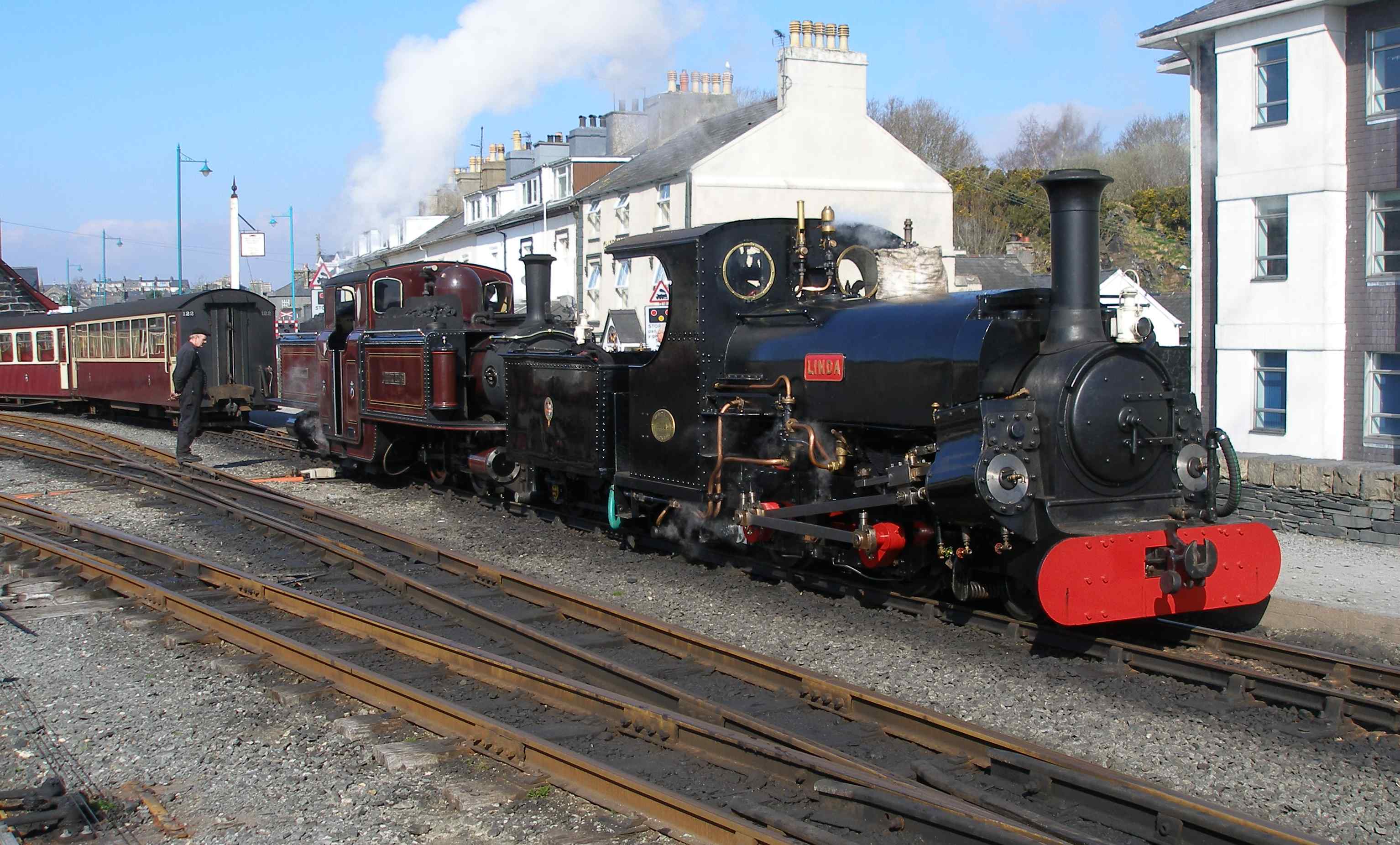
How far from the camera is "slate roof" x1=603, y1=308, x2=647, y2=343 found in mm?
24391

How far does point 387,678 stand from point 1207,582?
4.46 meters

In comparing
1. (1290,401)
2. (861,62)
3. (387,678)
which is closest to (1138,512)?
(387,678)

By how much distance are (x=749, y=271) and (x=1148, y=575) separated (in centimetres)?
369

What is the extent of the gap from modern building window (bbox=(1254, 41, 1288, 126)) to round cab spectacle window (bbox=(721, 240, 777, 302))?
9628mm

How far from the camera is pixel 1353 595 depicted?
8.67 m

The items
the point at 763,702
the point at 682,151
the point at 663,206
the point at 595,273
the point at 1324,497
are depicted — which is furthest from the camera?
the point at 595,273

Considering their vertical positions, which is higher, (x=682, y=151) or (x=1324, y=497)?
(x=682, y=151)

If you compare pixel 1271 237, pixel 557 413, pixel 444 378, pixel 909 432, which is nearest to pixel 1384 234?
pixel 1271 237

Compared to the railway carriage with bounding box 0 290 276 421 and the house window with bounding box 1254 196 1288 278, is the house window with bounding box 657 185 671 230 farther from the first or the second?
the house window with bounding box 1254 196 1288 278

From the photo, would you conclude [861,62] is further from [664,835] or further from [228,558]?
[664,835]

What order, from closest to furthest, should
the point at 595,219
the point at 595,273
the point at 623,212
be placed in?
the point at 623,212, the point at 595,273, the point at 595,219

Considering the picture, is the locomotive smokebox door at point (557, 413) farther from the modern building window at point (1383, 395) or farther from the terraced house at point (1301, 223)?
the modern building window at point (1383, 395)

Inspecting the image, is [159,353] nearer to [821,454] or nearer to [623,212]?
[623,212]

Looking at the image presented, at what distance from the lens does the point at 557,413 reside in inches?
425
